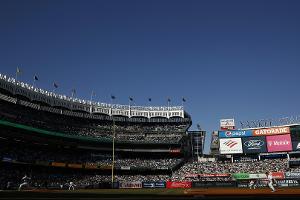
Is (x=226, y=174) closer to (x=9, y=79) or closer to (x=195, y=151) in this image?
(x=195, y=151)

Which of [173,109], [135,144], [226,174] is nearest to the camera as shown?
[226,174]

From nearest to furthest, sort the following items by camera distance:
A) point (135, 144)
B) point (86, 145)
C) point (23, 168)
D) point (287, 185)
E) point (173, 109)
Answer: point (287, 185) < point (23, 168) < point (86, 145) < point (135, 144) < point (173, 109)

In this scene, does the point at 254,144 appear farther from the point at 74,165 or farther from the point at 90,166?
the point at 74,165

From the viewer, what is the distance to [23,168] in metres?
84.5

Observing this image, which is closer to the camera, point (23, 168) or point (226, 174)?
point (23, 168)

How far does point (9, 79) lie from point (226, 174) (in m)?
58.7

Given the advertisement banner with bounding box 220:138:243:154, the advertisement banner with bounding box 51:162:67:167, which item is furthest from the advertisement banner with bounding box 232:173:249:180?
the advertisement banner with bounding box 51:162:67:167

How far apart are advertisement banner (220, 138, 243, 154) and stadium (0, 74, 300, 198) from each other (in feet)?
0.88

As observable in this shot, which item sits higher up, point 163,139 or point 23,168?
point 163,139

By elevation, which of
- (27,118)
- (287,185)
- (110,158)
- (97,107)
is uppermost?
(97,107)

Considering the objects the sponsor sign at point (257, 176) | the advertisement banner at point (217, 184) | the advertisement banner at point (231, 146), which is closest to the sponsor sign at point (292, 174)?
the sponsor sign at point (257, 176)

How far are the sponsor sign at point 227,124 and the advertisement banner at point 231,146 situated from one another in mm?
11874

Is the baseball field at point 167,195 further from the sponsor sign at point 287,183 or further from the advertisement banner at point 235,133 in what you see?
the advertisement banner at point 235,133

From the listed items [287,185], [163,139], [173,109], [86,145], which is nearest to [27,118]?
[86,145]
